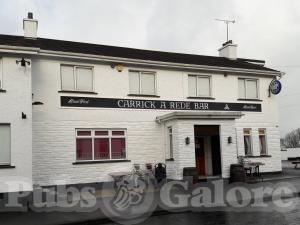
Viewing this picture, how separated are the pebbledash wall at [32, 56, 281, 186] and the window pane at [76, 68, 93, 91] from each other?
28cm

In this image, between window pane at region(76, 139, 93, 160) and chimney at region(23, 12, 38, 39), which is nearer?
window pane at region(76, 139, 93, 160)

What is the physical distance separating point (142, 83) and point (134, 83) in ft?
1.35

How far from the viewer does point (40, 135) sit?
1800cm

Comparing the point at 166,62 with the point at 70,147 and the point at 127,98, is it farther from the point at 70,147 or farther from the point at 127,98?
the point at 70,147

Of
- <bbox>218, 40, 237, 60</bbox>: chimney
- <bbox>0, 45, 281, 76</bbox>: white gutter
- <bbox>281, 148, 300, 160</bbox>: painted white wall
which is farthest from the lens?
<bbox>281, 148, 300, 160</bbox>: painted white wall

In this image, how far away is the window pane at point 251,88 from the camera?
2380 cm

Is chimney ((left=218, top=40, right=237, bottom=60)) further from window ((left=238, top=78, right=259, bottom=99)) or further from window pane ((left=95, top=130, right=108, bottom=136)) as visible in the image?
window pane ((left=95, top=130, right=108, bottom=136))

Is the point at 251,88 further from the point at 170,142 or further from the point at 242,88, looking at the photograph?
the point at 170,142

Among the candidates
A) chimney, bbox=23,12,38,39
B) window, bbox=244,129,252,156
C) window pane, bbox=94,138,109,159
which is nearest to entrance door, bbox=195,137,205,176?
window, bbox=244,129,252,156

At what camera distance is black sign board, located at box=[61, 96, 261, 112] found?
1898 cm

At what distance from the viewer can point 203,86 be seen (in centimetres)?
2239

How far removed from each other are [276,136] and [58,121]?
1246cm

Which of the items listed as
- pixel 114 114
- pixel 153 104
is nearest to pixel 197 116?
pixel 153 104

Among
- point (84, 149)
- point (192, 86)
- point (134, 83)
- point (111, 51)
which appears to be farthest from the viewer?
point (192, 86)
